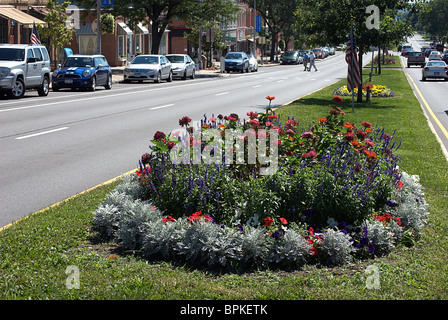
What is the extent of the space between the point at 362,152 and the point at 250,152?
4.39 feet

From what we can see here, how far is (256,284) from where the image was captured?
5.14 m

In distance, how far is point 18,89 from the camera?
2506 cm

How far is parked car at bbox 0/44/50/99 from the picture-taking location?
79.8 feet

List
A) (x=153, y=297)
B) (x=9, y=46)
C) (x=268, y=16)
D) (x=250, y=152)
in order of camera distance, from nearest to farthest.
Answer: (x=153, y=297) → (x=250, y=152) → (x=9, y=46) → (x=268, y=16)

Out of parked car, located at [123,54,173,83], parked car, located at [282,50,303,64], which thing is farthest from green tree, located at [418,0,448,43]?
parked car, located at [123,54,173,83]

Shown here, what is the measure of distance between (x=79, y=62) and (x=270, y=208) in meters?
26.0

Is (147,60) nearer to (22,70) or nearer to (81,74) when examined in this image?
(81,74)

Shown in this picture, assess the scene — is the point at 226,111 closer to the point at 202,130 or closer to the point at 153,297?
the point at 202,130

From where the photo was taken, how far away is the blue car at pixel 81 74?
2972cm

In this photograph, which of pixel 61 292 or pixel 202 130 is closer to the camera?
pixel 61 292


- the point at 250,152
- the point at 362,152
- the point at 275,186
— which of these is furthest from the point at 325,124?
the point at 275,186

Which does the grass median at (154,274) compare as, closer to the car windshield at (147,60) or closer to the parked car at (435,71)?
Result: the car windshield at (147,60)

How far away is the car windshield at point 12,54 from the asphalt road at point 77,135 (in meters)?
1.60

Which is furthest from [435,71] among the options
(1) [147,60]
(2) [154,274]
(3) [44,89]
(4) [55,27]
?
(2) [154,274]
